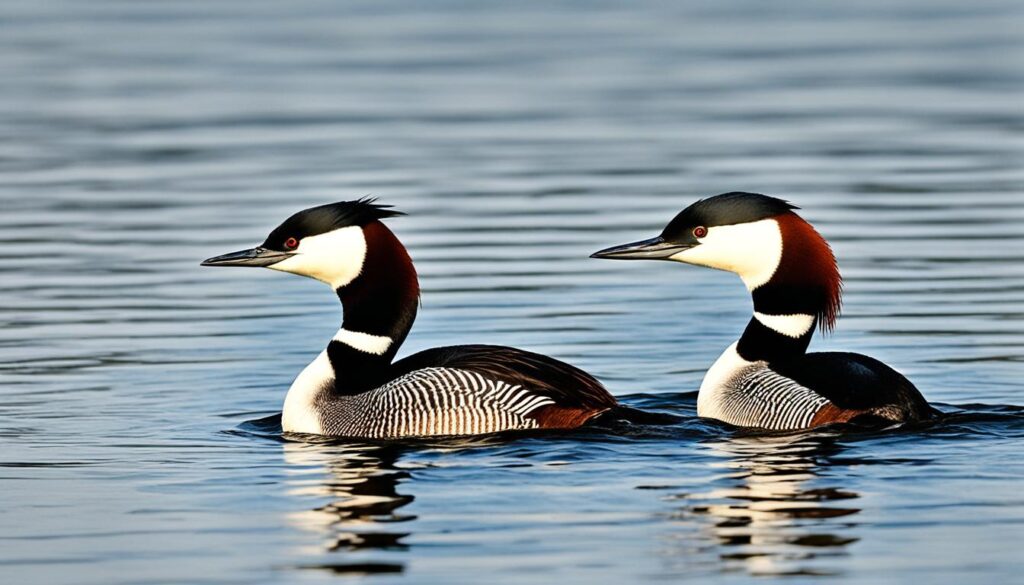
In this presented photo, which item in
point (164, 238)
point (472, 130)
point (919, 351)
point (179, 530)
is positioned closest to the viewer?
point (179, 530)

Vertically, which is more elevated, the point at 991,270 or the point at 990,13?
the point at 990,13

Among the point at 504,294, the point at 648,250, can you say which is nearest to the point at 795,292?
the point at 648,250

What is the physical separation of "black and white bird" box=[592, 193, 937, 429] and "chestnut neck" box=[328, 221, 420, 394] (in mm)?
1022

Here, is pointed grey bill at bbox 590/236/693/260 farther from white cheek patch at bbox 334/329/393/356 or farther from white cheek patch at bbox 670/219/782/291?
white cheek patch at bbox 334/329/393/356

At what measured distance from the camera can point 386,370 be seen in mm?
11672

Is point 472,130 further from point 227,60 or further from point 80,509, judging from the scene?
point 80,509

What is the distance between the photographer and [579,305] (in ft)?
49.5

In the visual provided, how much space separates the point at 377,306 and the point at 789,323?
83.4 inches

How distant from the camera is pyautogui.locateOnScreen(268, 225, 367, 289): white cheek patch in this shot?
11.6m

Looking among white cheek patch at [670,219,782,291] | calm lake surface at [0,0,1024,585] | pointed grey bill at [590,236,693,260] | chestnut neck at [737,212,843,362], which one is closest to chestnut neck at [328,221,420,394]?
calm lake surface at [0,0,1024,585]

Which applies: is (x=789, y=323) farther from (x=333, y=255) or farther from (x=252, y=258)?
(x=252, y=258)

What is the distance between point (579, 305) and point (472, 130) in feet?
27.7

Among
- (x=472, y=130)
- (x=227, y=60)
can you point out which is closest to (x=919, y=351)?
(x=472, y=130)

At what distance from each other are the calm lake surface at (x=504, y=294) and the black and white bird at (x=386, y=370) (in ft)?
0.80
